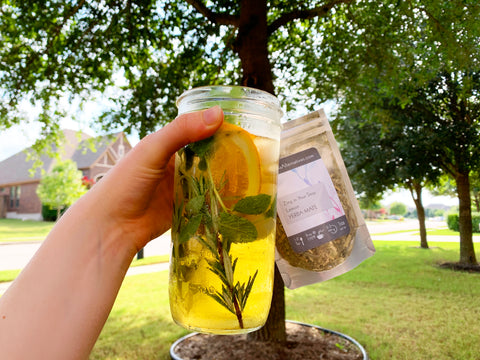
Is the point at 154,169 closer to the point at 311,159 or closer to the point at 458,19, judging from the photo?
the point at 311,159

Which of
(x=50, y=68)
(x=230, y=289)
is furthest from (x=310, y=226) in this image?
(x=50, y=68)

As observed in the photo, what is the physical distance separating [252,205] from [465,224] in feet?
38.2

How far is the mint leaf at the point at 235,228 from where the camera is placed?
0.98m

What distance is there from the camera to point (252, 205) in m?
1.00

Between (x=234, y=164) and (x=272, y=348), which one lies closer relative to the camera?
(x=234, y=164)

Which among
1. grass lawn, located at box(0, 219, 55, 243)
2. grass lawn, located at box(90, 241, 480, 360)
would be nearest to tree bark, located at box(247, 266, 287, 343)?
grass lawn, located at box(90, 241, 480, 360)

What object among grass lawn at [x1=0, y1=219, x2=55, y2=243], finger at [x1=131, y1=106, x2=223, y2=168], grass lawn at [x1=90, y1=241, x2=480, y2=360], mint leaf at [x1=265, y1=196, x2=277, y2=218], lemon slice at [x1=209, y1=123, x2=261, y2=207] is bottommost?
grass lawn at [x1=0, y1=219, x2=55, y2=243]

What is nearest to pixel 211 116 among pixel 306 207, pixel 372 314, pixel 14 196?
pixel 306 207

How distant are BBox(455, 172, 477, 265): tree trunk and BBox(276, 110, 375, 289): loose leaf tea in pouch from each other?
36.0 feet

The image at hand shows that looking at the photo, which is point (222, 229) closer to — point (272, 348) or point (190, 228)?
point (190, 228)

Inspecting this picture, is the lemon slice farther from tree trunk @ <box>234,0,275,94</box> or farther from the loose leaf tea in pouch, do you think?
tree trunk @ <box>234,0,275,94</box>

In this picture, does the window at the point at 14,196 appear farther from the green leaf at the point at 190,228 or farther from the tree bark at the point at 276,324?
the green leaf at the point at 190,228

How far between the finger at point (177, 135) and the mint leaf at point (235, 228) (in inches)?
10.1

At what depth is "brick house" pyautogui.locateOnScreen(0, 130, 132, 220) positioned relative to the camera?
34750 mm
